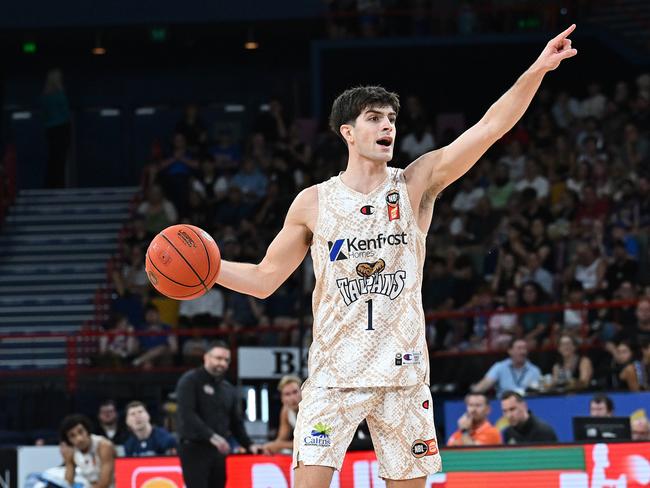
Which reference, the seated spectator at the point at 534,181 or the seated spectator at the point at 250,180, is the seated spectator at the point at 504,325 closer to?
the seated spectator at the point at 534,181

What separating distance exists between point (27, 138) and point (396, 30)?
7976 mm

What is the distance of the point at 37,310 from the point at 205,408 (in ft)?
34.8

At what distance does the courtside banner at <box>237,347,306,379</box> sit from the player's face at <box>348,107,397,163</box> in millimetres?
8862

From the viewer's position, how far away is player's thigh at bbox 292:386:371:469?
589cm

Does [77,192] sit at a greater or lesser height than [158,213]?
greater

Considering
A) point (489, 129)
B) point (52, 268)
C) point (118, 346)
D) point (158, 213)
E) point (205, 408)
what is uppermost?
point (158, 213)

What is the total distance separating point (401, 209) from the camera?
6.06m

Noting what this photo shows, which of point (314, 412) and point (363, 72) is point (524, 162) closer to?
point (363, 72)

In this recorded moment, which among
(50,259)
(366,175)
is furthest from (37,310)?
(366,175)

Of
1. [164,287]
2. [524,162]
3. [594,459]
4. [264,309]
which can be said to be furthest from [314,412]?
[524,162]

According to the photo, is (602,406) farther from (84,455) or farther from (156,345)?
(156,345)

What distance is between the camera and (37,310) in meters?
21.8

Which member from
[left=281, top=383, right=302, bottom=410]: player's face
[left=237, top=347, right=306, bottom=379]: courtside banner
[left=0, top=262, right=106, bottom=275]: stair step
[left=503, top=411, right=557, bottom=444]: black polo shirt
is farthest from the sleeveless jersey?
[left=0, top=262, right=106, bottom=275]: stair step

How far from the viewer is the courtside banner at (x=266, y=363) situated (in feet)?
48.5
